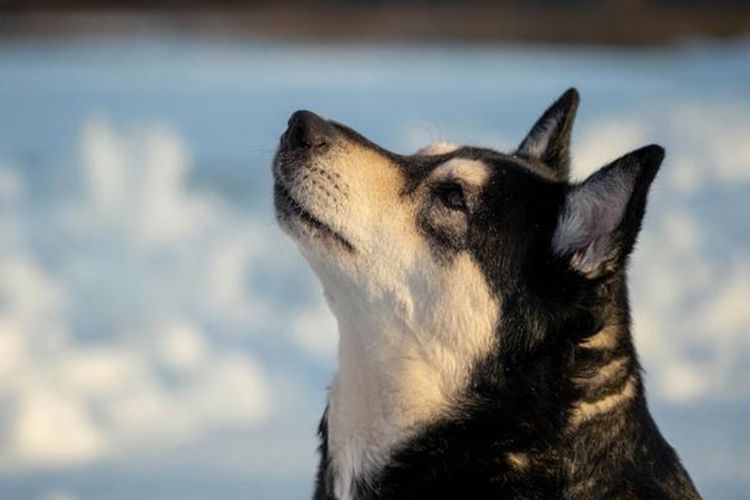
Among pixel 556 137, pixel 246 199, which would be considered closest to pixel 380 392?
pixel 556 137

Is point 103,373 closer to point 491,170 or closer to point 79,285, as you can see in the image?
point 79,285

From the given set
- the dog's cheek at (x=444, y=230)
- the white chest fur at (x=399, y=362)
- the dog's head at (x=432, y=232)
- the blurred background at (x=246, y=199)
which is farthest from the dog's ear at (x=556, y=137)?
the white chest fur at (x=399, y=362)

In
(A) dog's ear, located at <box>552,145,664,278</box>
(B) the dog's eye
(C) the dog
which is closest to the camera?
(A) dog's ear, located at <box>552,145,664,278</box>

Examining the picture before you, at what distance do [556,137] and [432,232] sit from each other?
82 cm

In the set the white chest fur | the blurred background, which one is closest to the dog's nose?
the blurred background

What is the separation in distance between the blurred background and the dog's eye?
609mm

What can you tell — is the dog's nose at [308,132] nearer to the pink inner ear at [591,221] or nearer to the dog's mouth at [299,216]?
the dog's mouth at [299,216]

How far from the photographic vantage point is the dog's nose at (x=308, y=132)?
482cm

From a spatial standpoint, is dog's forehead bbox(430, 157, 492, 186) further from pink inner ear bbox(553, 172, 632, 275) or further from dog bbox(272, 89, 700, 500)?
pink inner ear bbox(553, 172, 632, 275)

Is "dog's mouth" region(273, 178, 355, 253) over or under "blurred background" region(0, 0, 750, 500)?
under

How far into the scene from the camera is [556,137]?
5430mm

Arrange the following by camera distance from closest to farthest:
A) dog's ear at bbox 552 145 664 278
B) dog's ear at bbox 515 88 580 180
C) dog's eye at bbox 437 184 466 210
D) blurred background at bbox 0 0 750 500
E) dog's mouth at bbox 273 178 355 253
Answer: dog's ear at bbox 552 145 664 278, dog's mouth at bbox 273 178 355 253, dog's eye at bbox 437 184 466 210, dog's ear at bbox 515 88 580 180, blurred background at bbox 0 0 750 500

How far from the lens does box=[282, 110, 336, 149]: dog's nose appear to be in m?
4.82

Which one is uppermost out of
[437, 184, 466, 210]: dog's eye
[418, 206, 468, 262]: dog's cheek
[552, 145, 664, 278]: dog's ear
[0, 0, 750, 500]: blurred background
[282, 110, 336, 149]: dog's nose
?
[0, 0, 750, 500]: blurred background
